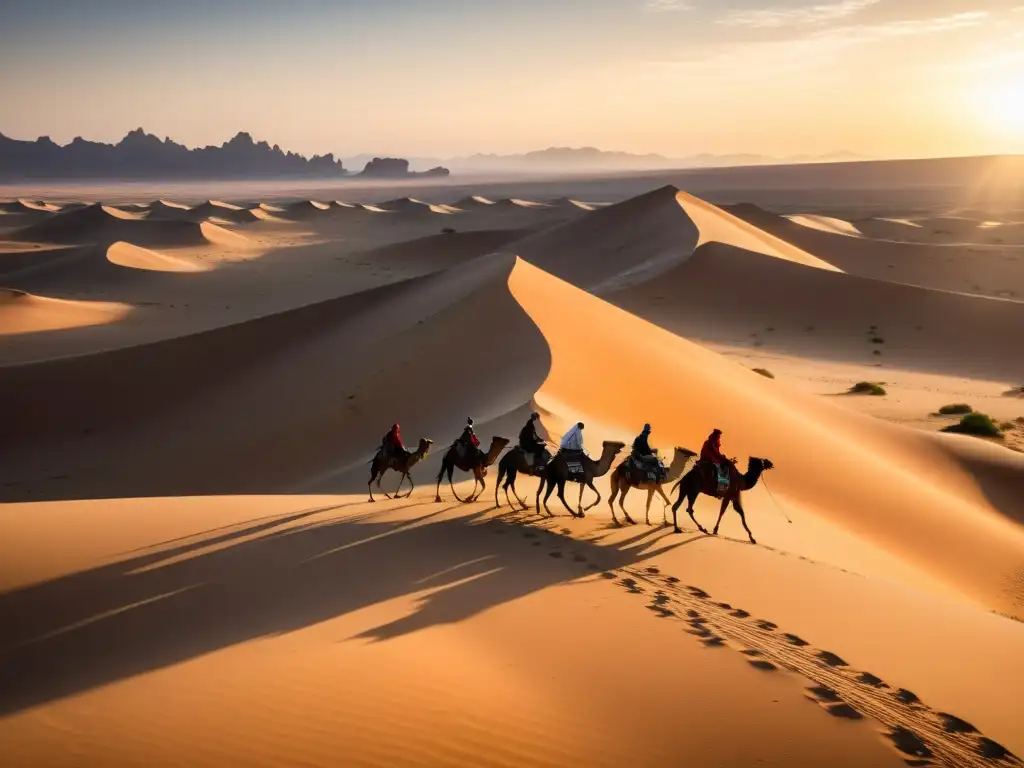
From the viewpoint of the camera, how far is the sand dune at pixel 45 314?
39.0m

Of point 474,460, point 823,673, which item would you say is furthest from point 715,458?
point 823,673

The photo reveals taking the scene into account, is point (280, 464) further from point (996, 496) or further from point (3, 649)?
point (996, 496)

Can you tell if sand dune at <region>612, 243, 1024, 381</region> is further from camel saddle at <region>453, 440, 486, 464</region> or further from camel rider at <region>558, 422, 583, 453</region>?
camel saddle at <region>453, 440, 486, 464</region>

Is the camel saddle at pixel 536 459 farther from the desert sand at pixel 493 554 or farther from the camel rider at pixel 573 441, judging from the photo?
the desert sand at pixel 493 554

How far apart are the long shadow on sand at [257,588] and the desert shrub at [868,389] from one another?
18.5 m

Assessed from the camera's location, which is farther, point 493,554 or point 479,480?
point 479,480

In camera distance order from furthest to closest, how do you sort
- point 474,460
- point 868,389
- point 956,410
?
point 868,389, point 956,410, point 474,460

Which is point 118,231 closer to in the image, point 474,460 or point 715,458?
point 474,460

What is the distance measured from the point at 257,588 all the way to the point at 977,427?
19515 mm

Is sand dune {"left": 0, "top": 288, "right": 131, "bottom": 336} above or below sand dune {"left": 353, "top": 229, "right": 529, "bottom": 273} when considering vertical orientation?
below

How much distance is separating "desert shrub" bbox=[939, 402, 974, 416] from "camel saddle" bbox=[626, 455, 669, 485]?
16.9 metres

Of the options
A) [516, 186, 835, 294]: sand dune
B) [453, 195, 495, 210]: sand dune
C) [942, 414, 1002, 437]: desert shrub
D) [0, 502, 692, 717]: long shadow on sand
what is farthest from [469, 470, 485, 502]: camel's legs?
[453, 195, 495, 210]: sand dune

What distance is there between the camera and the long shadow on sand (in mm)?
7570

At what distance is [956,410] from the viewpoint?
80.2 ft
